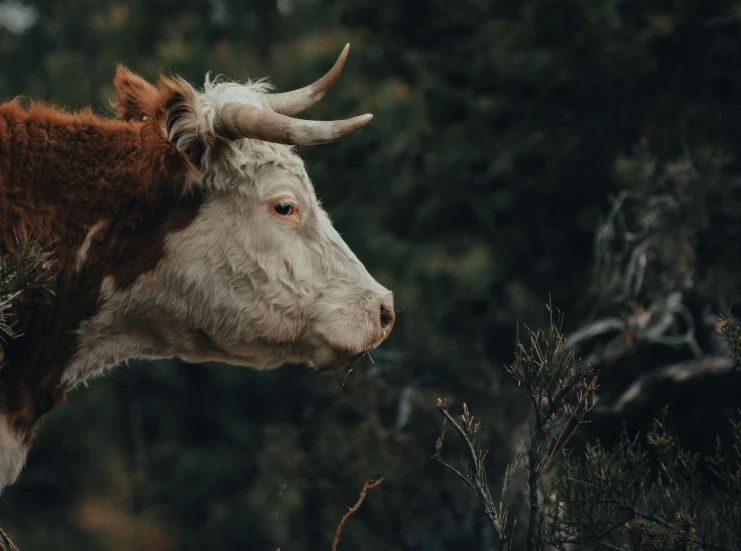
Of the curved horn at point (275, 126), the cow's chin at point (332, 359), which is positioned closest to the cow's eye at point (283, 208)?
the curved horn at point (275, 126)

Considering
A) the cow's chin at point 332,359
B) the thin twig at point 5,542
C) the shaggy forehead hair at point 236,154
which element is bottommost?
the thin twig at point 5,542

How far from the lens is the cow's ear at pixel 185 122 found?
13.6 ft

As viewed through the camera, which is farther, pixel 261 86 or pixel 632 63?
pixel 632 63

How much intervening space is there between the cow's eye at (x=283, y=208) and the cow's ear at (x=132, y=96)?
601 millimetres

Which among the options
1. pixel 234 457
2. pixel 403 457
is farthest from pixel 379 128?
pixel 234 457

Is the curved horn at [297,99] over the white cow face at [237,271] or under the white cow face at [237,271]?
over

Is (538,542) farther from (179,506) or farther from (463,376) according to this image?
(179,506)

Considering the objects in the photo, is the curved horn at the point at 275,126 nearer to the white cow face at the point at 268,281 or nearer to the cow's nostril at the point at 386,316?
the white cow face at the point at 268,281

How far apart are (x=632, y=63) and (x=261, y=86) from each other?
7.08m

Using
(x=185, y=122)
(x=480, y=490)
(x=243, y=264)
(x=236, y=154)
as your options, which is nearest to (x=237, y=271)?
(x=243, y=264)

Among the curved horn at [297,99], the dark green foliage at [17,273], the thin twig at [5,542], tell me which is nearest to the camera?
→ the dark green foliage at [17,273]

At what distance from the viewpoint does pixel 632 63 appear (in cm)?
1104

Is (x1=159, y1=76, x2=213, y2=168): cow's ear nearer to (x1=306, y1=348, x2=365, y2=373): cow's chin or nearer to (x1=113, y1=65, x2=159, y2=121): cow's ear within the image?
(x1=113, y1=65, x2=159, y2=121): cow's ear

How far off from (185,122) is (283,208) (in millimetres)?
483
